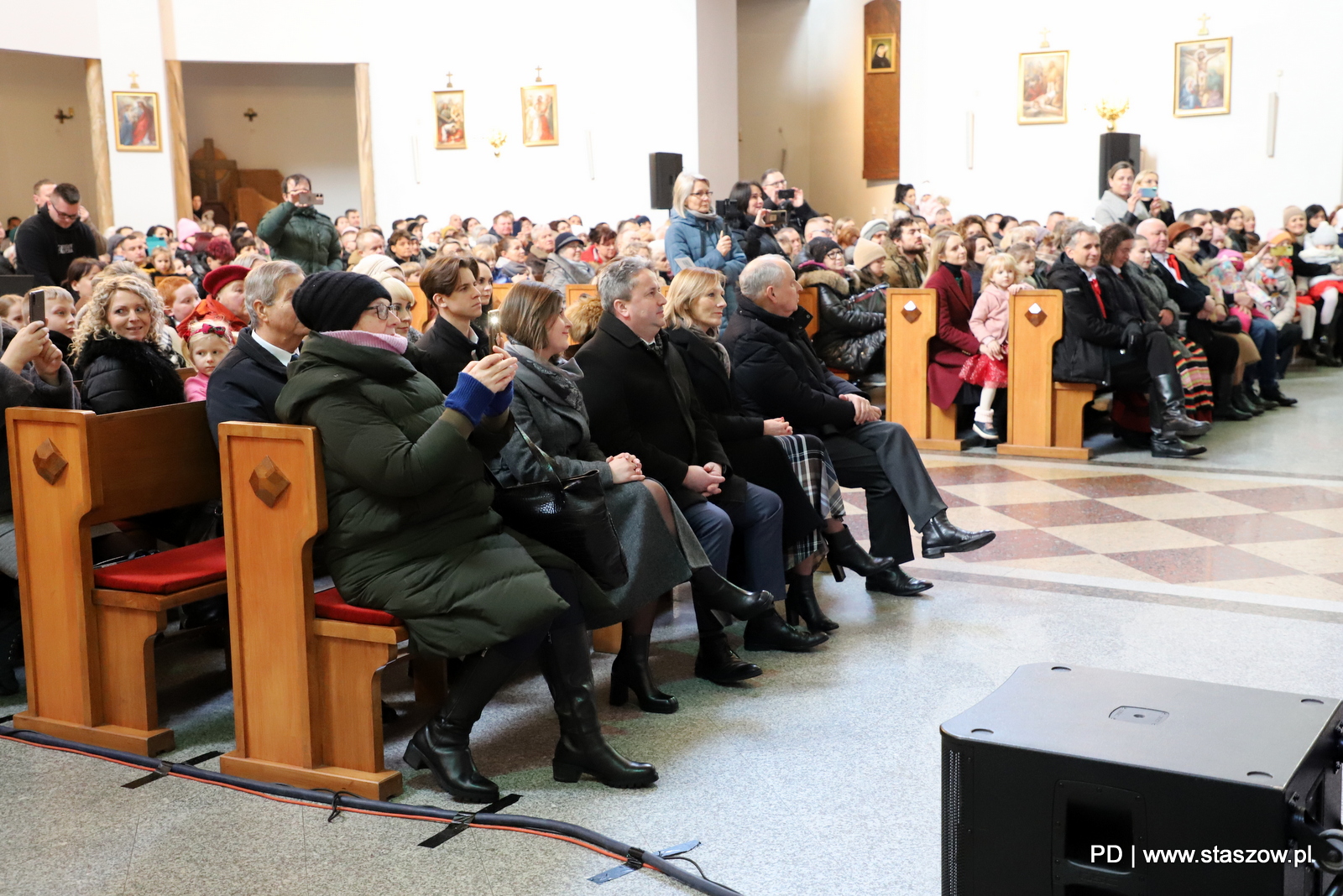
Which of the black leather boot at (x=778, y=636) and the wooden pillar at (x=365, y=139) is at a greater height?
the wooden pillar at (x=365, y=139)

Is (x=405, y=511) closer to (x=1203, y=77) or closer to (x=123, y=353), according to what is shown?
(x=123, y=353)

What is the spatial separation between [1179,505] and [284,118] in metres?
17.0

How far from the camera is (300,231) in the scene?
25.0 ft

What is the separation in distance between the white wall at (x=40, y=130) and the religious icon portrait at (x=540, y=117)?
6005 millimetres

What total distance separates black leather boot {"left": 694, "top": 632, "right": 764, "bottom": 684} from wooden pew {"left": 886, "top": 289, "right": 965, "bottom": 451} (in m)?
3.91

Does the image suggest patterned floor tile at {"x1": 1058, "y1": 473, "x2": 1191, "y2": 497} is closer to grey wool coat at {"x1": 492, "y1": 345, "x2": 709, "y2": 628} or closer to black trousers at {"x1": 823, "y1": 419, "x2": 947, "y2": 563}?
black trousers at {"x1": 823, "y1": 419, "x2": 947, "y2": 563}

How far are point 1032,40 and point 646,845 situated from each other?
15198mm

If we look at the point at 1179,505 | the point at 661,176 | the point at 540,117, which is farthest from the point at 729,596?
the point at 540,117

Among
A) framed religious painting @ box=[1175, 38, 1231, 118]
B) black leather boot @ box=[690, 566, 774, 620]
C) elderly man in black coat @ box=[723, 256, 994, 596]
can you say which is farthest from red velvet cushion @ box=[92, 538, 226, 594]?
framed religious painting @ box=[1175, 38, 1231, 118]

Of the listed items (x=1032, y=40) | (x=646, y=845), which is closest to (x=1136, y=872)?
(x=646, y=845)

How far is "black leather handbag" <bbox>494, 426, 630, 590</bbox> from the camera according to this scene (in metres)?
3.22

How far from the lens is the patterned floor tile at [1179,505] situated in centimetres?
579

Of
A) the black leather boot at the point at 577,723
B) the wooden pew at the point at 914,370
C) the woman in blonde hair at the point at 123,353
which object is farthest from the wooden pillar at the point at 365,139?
the black leather boot at the point at 577,723

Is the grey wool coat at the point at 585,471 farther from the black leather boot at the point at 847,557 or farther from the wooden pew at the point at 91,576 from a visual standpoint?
the black leather boot at the point at 847,557
